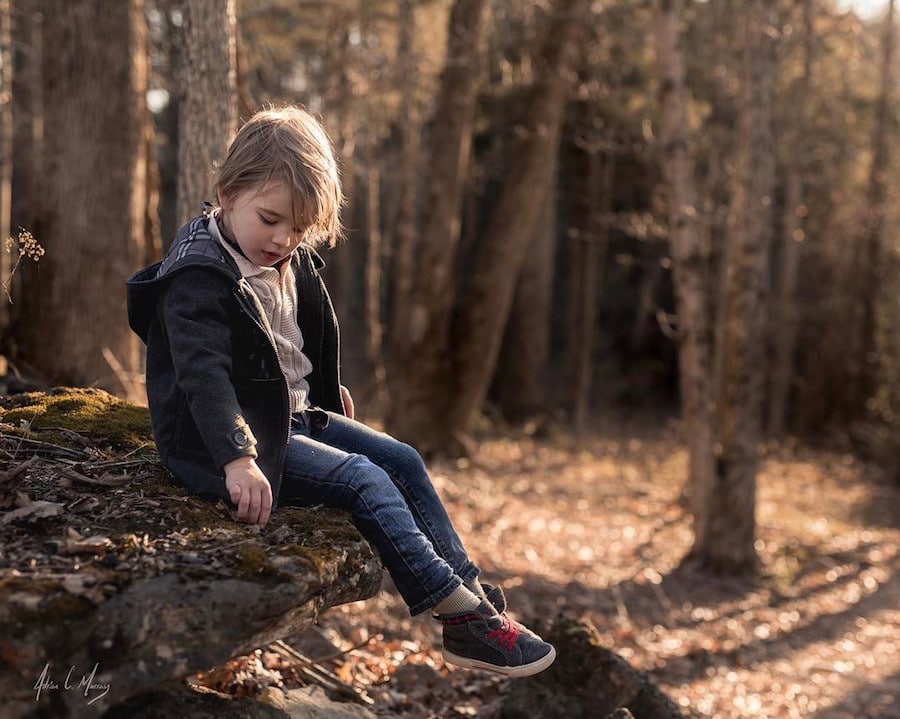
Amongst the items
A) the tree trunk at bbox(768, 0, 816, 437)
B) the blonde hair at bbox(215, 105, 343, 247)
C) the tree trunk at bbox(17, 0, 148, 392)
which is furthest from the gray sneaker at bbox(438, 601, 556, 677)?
the tree trunk at bbox(768, 0, 816, 437)

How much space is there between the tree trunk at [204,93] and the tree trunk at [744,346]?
209 inches

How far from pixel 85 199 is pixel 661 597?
5491mm

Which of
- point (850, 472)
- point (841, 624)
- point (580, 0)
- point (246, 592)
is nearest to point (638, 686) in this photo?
point (246, 592)

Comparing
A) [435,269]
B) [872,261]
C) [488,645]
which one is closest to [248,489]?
[488,645]

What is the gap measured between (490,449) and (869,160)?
12622 mm

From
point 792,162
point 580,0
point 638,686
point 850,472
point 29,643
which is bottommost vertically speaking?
point 850,472

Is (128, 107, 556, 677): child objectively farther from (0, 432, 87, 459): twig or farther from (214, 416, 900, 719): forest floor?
(214, 416, 900, 719): forest floor

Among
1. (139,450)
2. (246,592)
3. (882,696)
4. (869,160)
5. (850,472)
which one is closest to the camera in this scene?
(246,592)

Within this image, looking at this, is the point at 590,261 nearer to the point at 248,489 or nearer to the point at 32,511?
the point at 248,489

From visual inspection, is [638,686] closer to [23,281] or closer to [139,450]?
[139,450]

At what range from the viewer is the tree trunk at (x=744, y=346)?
891 centimetres

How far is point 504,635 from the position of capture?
Result: 11.8 feet

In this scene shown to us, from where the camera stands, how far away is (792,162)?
18094mm

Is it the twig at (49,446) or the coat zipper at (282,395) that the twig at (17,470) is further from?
the coat zipper at (282,395)
